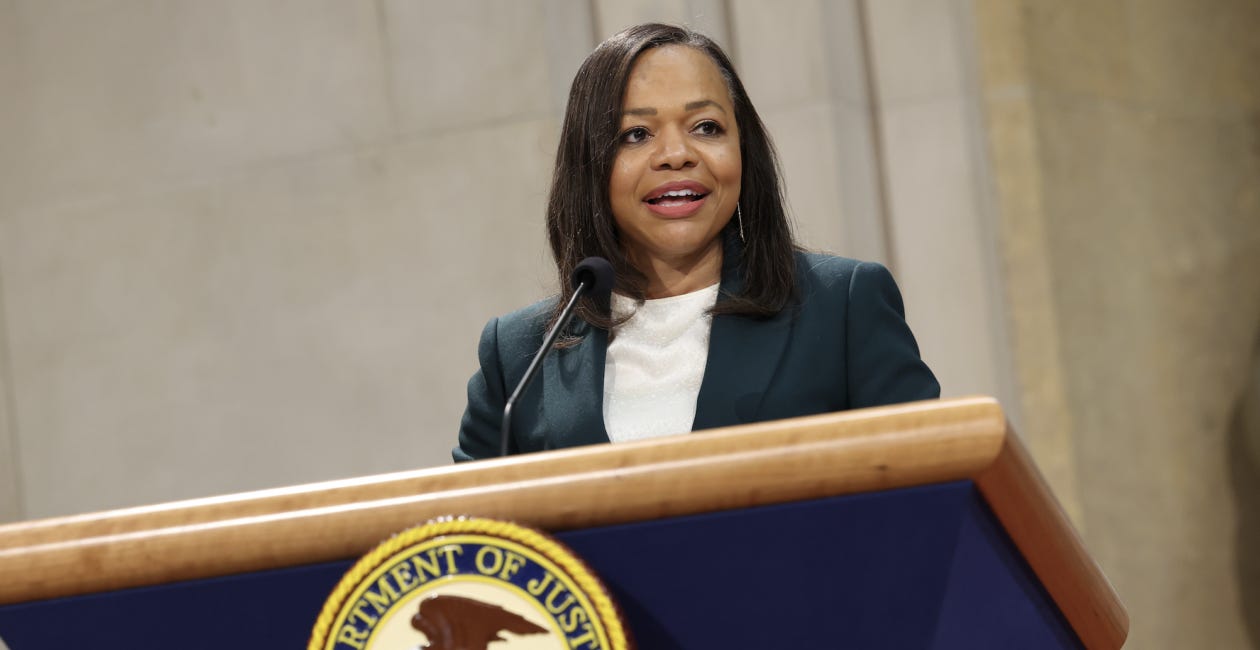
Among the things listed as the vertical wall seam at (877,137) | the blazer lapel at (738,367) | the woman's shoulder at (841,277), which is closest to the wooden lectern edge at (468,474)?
the blazer lapel at (738,367)

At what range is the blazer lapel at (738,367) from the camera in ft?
6.37

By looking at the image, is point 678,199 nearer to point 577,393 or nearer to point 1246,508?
point 577,393

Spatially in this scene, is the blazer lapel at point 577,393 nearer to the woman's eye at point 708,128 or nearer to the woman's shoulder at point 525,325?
the woman's shoulder at point 525,325

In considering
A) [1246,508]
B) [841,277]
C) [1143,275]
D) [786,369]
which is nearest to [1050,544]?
[786,369]

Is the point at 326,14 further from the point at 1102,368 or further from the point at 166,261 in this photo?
the point at 1102,368

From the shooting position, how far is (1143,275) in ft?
13.9

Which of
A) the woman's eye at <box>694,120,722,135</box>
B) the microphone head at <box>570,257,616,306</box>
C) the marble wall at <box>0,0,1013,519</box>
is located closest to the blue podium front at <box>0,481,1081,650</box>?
the microphone head at <box>570,257,616,306</box>

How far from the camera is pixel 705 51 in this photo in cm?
230

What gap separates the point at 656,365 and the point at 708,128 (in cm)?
38

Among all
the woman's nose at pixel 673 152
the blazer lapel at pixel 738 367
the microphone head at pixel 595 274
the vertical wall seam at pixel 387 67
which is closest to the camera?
the microphone head at pixel 595 274

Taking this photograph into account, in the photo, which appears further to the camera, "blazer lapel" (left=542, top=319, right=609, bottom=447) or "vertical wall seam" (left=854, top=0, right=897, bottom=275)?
"vertical wall seam" (left=854, top=0, right=897, bottom=275)

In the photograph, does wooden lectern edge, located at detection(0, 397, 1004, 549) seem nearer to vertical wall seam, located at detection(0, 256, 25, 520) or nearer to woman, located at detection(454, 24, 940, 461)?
woman, located at detection(454, 24, 940, 461)

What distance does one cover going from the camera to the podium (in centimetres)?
109

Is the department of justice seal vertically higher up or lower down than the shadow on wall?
higher up
